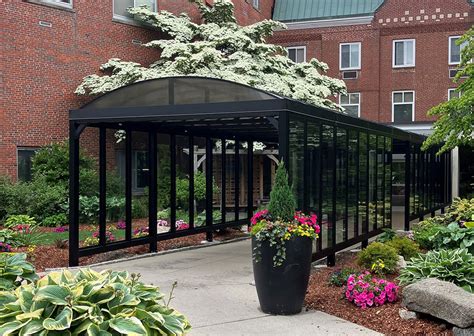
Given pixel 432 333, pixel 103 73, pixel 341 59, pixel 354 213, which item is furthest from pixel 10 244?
pixel 341 59

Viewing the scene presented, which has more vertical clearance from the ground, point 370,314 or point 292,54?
point 292,54

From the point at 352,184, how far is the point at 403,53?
22.1m

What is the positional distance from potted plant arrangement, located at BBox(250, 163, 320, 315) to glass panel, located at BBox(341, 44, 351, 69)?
85.8 ft

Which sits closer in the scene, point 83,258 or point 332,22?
point 83,258

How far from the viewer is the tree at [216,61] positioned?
18766mm

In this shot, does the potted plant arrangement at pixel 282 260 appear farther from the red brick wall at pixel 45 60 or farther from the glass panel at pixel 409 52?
the glass panel at pixel 409 52

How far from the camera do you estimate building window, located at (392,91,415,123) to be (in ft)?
101

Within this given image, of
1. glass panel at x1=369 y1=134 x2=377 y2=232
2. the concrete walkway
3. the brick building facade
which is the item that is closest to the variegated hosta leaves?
the concrete walkway

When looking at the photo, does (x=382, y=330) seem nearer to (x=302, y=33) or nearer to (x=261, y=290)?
(x=261, y=290)

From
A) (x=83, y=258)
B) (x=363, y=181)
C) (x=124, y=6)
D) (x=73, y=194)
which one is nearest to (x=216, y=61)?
(x=124, y=6)

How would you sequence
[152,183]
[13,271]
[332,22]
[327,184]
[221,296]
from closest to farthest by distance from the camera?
[13,271], [221,296], [327,184], [152,183], [332,22]

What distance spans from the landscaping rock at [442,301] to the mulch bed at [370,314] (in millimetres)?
155

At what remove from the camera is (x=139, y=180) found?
62.8 feet

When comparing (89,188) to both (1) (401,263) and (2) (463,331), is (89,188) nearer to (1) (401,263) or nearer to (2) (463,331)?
(1) (401,263)
